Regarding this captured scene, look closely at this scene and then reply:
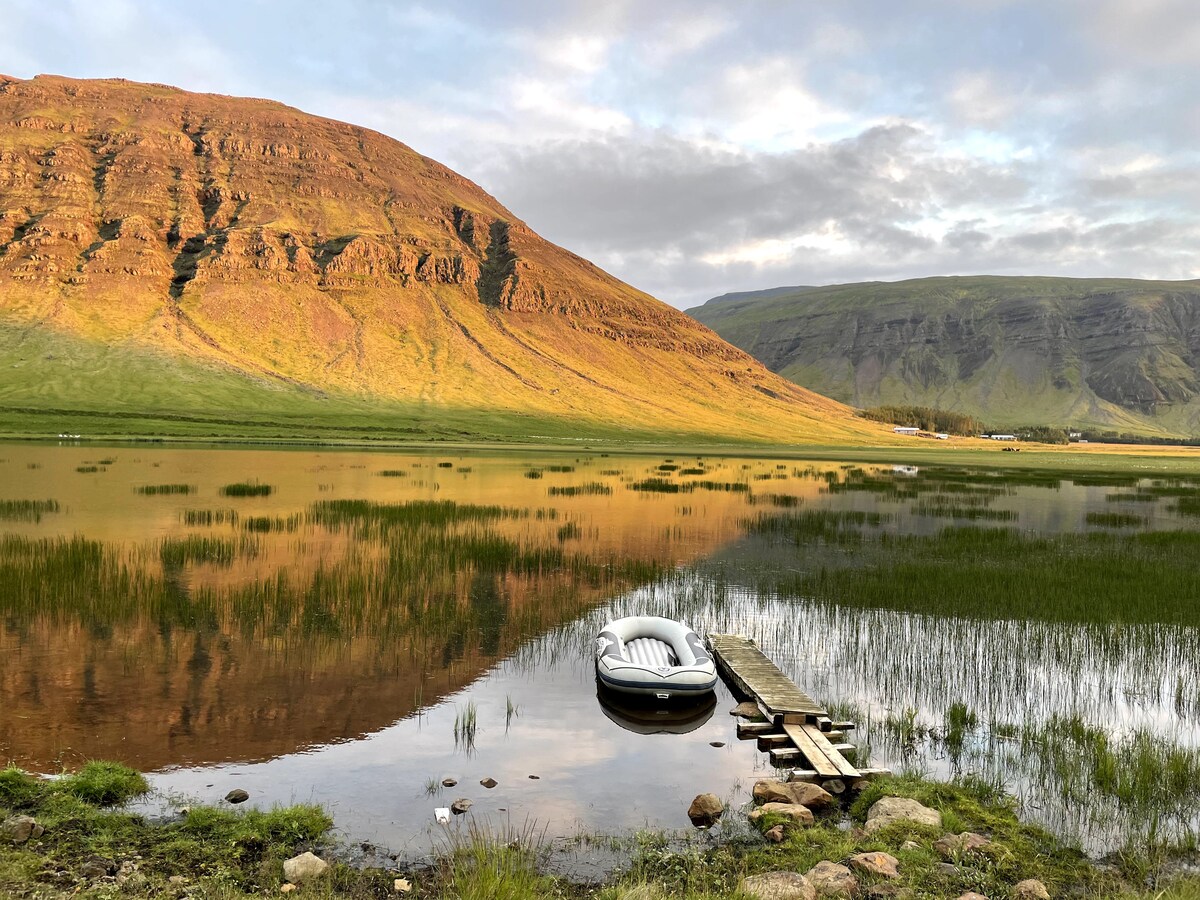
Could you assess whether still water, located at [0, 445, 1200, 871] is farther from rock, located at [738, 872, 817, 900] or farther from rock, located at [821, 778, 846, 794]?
rock, located at [738, 872, 817, 900]

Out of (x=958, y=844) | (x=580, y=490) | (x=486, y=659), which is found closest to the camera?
(x=958, y=844)

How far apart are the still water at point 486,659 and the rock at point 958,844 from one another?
5.19 ft

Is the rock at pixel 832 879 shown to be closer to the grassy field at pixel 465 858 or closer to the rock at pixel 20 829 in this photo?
the grassy field at pixel 465 858

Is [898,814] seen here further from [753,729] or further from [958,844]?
[753,729]

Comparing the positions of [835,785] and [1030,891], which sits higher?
[1030,891]

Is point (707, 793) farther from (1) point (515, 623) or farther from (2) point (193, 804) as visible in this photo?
(1) point (515, 623)

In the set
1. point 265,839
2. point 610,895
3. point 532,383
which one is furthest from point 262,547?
point 532,383

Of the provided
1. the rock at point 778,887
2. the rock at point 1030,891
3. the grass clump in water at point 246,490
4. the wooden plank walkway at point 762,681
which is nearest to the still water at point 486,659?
the wooden plank walkway at point 762,681

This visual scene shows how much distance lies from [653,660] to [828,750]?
15.8ft

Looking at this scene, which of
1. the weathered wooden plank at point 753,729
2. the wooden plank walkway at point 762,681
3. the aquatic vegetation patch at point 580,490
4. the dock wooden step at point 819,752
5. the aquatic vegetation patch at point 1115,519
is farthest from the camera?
the aquatic vegetation patch at point 580,490

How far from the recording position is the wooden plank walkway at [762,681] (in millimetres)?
13445

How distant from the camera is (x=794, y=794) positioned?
10875 mm

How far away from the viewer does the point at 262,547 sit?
2742cm

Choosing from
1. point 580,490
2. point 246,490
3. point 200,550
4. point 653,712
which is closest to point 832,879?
point 653,712
